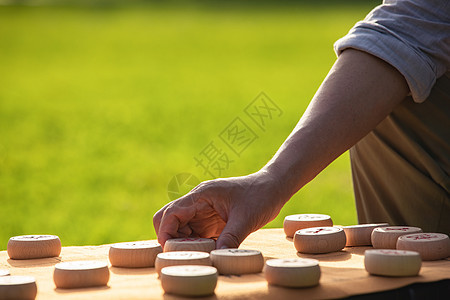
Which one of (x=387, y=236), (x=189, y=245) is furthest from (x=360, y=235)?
(x=189, y=245)

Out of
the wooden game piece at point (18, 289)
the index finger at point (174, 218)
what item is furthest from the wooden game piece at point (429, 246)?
the wooden game piece at point (18, 289)

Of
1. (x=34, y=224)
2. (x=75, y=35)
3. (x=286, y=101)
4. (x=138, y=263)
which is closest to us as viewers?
(x=138, y=263)

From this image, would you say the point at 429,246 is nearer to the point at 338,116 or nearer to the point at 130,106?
the point at 338,116

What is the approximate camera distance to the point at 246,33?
25250mm

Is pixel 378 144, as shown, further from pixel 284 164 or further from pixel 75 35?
pixel 75 35

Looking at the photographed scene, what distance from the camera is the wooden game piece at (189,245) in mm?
1883

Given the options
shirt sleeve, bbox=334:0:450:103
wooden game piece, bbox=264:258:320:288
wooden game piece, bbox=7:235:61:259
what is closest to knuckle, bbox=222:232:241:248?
wooden game piece, bbox=264:258:320:288

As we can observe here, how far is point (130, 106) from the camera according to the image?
11.6 m

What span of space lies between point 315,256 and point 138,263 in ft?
1.60

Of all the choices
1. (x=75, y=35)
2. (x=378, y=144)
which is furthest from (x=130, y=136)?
(x=75, y=35)

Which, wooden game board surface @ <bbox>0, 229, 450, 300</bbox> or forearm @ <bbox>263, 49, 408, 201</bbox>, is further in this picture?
forearm @ <bbox>263, 49, 408, 201</bbox>

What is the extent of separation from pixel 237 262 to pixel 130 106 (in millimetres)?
10044

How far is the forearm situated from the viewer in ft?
6.59

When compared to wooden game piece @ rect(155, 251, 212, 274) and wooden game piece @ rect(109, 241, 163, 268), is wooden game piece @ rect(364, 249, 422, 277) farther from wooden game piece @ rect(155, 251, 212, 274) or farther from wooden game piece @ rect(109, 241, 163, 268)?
wooden game piece @ rect(109, 241, 163, 268)
